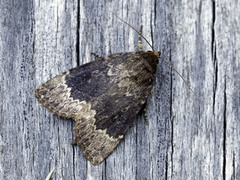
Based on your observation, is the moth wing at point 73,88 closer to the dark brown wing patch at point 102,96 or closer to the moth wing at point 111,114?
the dark brown wing patch at point 102,96

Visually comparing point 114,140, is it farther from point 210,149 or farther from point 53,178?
point 210,149

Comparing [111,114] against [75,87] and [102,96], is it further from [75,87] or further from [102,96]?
[75,87]

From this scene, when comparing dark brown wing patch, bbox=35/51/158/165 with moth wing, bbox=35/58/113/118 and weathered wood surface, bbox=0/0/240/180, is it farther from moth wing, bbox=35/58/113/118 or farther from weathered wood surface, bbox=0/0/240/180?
weathered wood surface, bbox=0/0/240/180

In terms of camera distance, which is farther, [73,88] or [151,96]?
[151,96]

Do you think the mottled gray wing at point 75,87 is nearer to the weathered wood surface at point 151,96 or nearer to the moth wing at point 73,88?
the moth wing at point 73,88

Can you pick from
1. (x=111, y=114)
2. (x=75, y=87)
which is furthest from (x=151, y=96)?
(x=75, y=87)

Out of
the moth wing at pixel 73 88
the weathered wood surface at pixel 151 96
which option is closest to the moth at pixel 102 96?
the moth wing at pixel 73 88

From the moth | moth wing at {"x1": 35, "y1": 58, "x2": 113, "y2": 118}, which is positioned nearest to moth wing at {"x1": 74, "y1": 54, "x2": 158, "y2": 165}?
the moth
